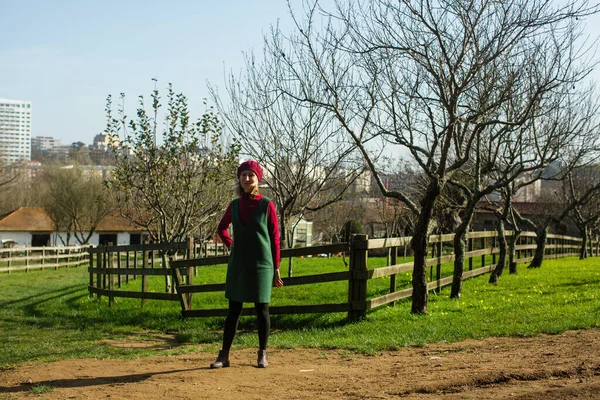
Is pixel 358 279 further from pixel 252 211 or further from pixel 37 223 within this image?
pixel 37 223

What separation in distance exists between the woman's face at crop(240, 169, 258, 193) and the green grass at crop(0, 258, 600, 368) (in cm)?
235

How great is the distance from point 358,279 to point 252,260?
3546 mm

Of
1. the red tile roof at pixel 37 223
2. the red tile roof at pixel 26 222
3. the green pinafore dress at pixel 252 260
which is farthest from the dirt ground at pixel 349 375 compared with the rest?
the red tile roof at pixel 26 222

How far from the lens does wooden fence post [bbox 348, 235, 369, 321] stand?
981 cm

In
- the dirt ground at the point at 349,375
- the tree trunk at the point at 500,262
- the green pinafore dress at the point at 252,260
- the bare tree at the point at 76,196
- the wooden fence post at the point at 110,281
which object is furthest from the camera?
the bare tree at the point at 76,196

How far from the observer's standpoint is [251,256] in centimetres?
662

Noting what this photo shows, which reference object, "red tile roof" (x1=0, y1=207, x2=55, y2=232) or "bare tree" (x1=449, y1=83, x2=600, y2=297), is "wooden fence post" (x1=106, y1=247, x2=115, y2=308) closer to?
"bare tree" (x1=449, y1=83, x2=600, y2=297)

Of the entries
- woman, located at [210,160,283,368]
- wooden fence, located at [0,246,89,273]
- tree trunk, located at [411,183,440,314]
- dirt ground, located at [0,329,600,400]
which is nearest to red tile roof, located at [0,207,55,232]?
wooden fence, located at [0,246,89,273]

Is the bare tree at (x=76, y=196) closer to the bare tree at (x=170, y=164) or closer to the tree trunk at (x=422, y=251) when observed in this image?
the bare tree at (x=170, y=164)

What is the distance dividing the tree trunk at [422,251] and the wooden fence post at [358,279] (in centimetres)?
94

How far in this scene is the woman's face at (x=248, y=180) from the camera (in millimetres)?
6652

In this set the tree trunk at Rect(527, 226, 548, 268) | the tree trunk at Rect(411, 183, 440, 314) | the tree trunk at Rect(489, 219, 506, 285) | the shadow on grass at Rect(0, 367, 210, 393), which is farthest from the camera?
the tree trunk at Rect(527, 226, 548, 268)

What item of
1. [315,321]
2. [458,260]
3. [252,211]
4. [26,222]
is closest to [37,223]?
[26,222]

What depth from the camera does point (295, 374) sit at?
20.5ft
